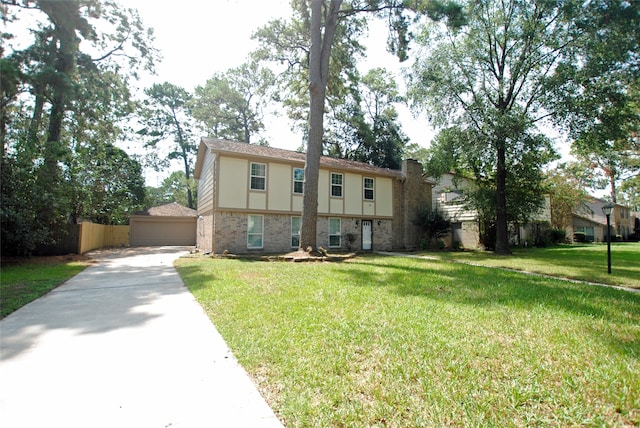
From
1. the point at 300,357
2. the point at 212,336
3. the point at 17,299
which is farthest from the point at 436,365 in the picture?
the point at 17,299

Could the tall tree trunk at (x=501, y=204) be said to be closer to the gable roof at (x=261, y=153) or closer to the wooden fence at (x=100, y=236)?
the gable roof at (x=261, y=153)

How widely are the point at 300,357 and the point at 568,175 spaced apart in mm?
35453

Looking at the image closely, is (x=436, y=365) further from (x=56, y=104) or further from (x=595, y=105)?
(x=56, y=104)

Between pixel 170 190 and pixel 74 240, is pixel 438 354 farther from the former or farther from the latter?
pixel 170 190

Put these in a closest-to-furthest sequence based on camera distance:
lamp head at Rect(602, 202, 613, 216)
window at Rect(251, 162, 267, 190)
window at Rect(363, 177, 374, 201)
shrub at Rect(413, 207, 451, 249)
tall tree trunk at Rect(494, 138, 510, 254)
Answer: lamp head at Rect(602, 202, 613, 216) → window at Rect(251, 162, 267, 190) → tall tree trunk at Rect(494, 138, 510, 254) → window at Rect(363, 177, 374, 201) → shrub at Rect(413, 207, 451, 249)

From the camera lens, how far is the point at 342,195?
1805 cm

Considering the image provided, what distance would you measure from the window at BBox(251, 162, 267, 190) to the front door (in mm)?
6553

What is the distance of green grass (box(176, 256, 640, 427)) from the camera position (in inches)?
88.4

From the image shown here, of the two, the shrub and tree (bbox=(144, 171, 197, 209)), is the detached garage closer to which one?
the shrub

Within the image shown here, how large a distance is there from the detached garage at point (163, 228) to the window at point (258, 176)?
12.9 meters

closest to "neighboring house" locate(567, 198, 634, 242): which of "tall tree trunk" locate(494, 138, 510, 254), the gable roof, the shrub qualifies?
"tall tree trunk" locate(494, 138, 510, 254)

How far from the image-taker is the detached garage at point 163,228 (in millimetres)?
25328

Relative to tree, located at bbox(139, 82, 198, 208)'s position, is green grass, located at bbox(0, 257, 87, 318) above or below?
below

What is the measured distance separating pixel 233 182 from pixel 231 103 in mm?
19177
